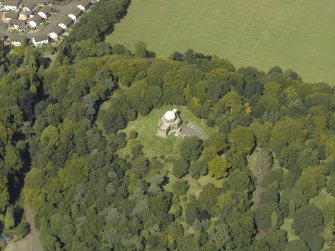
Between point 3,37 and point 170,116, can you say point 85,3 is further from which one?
point 170,116

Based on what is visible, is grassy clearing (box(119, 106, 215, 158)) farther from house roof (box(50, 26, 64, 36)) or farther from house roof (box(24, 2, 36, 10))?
house roof (box(24, 2, 36, 10))

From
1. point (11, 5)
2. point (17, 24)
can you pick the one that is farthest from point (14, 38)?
point (11, 5)

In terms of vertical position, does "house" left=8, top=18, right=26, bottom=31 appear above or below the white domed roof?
below

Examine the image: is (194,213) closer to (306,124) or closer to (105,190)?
(105,190)

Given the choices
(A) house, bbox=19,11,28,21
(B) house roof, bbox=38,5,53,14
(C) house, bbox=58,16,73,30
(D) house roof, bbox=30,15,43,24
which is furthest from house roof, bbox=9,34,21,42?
(B) house roof, bbox=38,5,53,14

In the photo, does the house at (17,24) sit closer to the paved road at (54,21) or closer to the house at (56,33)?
the paved road at (54,21)

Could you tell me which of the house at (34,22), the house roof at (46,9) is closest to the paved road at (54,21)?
the house roof at (46,9)

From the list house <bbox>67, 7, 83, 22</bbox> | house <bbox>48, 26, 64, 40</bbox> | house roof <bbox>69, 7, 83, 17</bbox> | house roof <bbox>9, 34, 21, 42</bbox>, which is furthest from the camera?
house roof <bbox>69, 7, 83, 17</bbox>

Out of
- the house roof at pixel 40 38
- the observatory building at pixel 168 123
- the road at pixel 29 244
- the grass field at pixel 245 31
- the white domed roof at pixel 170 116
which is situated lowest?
the road at pixel 29 244
